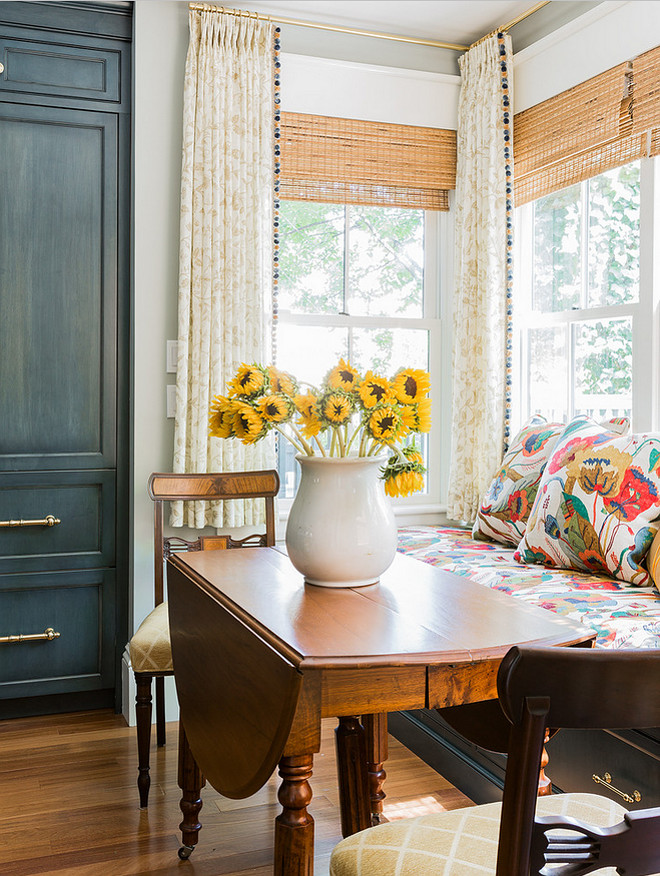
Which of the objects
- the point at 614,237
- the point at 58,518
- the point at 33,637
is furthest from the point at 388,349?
the point at 33,637

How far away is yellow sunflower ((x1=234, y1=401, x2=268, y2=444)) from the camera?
1687mm

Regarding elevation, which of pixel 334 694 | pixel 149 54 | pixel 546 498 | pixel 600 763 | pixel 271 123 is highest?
pixel 149 54

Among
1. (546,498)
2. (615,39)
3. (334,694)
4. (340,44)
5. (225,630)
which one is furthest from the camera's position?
(340,44)

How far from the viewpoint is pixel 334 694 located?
1.23m

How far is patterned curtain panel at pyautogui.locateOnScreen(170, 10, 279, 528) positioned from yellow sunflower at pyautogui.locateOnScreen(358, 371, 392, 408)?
58.0 inches

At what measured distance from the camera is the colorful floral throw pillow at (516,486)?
2.90 metres

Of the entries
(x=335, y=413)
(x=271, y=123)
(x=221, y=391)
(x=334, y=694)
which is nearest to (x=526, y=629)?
(x=334, y=694)

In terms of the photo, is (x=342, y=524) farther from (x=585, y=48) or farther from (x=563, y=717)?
(x=585, y=48)

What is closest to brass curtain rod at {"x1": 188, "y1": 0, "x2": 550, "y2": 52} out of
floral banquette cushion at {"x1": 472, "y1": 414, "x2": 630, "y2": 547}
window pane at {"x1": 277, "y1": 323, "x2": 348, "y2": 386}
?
window pane at {"x1": 277, "y1": 323, "x2": 348, "y2": 386}

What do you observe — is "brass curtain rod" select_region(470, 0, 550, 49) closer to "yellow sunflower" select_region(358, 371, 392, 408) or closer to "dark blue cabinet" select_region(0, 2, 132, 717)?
"dark blue cabinet" select_region(0, 2, 132, 717)

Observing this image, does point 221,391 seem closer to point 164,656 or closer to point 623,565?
point 164,656

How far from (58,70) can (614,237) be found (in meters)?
2.11

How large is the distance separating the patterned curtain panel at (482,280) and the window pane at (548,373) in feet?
0.42

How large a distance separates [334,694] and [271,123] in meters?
2.48
